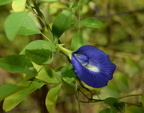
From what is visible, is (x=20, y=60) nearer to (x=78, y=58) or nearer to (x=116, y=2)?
(x=78, y=58)

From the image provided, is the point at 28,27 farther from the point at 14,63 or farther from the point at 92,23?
the point at 92,23

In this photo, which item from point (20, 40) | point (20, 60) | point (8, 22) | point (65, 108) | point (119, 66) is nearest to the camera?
point (8, 22)

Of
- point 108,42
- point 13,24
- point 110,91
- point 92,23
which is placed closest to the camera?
point 13,24

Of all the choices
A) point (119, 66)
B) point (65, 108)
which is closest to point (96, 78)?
point (65, 108)

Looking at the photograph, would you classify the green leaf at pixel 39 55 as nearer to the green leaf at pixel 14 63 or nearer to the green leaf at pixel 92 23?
the green leaf at pixel 14 63

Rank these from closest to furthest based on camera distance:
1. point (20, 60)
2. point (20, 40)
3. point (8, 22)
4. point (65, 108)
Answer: point (8, 22) → point (20, 60) → point (65, 108) → point (20, 40)

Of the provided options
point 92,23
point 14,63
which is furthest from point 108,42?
point 14,63

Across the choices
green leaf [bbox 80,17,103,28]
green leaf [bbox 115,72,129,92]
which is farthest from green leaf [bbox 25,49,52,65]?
green leaf [bbox 115,72,129,92]
